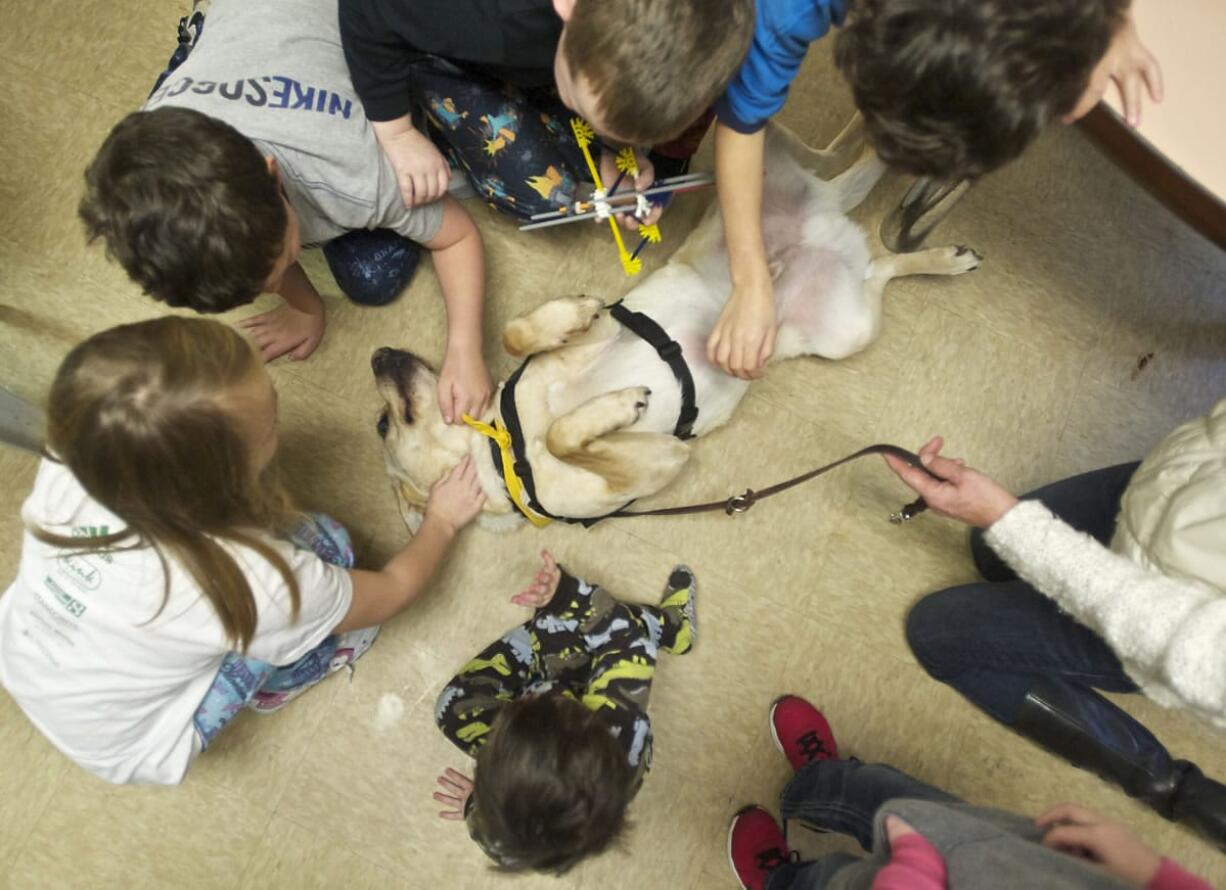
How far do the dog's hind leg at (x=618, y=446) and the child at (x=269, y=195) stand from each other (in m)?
0.27

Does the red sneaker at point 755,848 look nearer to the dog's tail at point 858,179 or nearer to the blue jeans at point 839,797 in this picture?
the blue jeans at point 839,797

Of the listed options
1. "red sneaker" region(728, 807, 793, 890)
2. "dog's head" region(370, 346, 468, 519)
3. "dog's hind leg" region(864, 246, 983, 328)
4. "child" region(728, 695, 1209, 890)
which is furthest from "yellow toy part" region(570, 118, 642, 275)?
"red sneaker" region(728, 807, 793, 890)

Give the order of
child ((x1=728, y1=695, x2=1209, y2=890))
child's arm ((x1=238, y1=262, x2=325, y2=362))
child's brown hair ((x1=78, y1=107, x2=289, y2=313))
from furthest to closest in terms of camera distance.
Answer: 1. child's arm ((x1=238, y1=262, x2=325, y2=362))
2. child's brown hair ((x1=78, y1=107, x2=289, y2=313))
3. child ((x1=728, y1=695, x2=1209, y2=890))

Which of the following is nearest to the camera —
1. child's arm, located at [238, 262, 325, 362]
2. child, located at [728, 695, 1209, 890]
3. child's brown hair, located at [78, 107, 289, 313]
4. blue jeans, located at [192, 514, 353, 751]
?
child, located at [728, 695, 1209, 890]

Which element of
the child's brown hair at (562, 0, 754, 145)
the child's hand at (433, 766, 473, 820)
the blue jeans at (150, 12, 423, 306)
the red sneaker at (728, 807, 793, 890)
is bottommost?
the child's hand at (433, 766, 473, 820)

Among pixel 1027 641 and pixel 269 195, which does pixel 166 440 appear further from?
pixel 1027 641

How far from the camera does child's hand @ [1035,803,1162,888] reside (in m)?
0.93

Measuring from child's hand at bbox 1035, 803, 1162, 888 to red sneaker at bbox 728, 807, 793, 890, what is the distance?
2.42 ft

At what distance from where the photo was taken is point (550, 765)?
1.21m

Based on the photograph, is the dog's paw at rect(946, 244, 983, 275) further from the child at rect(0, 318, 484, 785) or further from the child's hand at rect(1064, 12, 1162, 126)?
the child at rect(0, 318, 484, 785)

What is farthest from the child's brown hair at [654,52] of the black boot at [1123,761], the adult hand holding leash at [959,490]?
the black boot at [1123,761]

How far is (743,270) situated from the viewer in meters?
1.40

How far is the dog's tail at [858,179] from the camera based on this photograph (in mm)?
1622

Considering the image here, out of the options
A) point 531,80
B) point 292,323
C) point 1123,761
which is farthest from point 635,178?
point 1123,761
